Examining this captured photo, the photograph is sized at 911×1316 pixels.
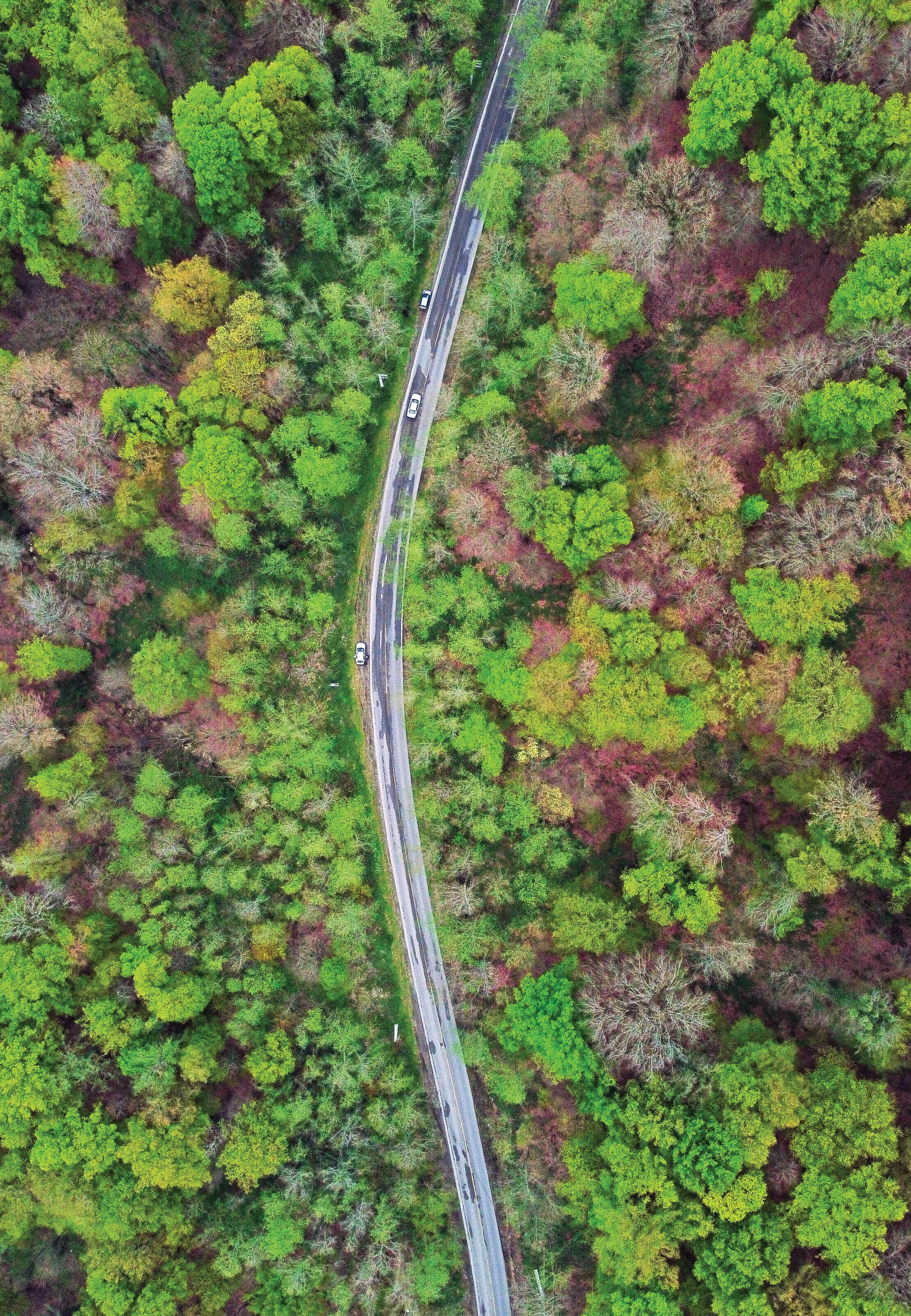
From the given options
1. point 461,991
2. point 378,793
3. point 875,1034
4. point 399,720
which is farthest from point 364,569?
point 875,1034

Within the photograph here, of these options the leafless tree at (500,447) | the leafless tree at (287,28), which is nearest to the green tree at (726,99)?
the leafless tree at (500,447)

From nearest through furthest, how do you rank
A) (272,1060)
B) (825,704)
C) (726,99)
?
(726,99) → (825,704) → (272,1060)

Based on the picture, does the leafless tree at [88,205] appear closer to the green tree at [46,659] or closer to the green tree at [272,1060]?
the green tree at [46,659]

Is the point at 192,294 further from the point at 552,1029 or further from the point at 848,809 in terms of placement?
the point at 552,1029

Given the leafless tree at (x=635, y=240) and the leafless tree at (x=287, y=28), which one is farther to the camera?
the leafless tree at (x=287, y=28)

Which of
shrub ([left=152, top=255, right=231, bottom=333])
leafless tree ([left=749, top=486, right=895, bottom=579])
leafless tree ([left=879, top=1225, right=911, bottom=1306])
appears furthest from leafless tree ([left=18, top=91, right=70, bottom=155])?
leafless tree ([left=879, top=1225, right=911, bottom=1306])

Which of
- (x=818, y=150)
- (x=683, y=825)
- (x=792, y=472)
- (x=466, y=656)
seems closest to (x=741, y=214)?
(x=818, y=150)
